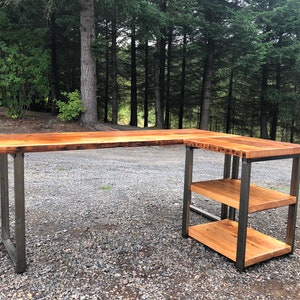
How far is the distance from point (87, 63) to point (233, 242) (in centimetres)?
738

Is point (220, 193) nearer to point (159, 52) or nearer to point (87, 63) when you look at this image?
point (87, 63)

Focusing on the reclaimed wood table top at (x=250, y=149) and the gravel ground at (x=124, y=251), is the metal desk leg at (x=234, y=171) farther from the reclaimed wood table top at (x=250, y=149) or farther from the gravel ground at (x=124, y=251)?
the reclaimed wood table top at (x=250, y=149)

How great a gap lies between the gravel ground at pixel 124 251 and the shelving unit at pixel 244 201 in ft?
0.26

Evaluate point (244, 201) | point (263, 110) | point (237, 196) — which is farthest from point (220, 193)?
point (263, 110)

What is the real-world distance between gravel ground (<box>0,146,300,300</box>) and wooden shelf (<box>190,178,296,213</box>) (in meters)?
0.45

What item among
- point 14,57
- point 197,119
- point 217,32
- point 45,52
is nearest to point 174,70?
point 197,119

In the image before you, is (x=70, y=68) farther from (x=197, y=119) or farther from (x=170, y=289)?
(x=170, y=289)

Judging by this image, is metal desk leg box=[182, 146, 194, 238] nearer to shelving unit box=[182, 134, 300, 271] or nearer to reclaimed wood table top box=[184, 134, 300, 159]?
shelving unit box=[182, 134, 300, 271]

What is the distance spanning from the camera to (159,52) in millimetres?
13234

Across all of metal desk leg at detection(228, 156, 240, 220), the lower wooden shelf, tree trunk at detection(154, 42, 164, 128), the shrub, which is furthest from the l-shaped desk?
tree trunk at detection(154, 42, 164, 128)

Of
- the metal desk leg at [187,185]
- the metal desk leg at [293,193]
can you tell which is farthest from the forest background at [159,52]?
the metal desk leg at [293,193]

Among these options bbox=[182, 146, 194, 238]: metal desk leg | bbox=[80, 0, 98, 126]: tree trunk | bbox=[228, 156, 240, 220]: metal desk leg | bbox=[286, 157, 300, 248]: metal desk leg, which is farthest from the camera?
bbox=[80, 0, 98, 126]: tree trunk

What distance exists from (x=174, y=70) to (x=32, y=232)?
1434 cm

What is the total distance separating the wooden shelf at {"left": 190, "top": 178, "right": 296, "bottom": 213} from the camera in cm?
240
